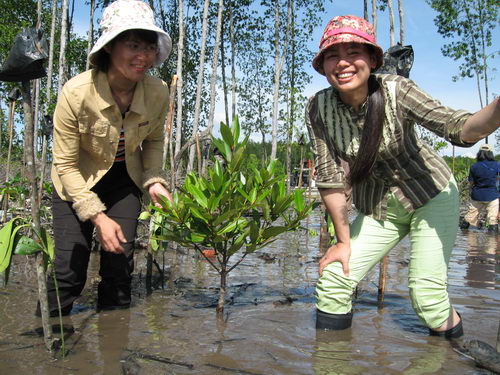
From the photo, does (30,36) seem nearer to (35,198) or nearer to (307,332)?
(35,198)

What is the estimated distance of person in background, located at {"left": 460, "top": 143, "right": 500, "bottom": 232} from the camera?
31.6ft

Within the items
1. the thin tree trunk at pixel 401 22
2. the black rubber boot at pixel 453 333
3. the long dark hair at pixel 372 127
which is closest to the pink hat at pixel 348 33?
the long dark hair at pixel 372 127

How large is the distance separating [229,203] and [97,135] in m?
0.86

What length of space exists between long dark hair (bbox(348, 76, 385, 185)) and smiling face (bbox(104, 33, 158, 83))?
120 cm

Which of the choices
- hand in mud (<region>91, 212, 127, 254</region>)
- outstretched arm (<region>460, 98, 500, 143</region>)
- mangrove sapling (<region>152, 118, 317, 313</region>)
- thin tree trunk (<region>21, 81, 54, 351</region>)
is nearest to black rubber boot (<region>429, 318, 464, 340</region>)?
mangrove sapling (<region>152, 118, 317, 313</region>)

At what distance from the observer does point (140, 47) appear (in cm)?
267

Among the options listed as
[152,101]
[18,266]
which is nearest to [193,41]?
[18,266]

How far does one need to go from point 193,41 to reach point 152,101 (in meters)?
21.2

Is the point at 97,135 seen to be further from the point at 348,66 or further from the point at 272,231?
the point at 348,66

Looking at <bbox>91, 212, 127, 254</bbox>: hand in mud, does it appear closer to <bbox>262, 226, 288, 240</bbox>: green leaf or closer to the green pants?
<bbox>262, 226, 288, 240</bbox>: green leaf

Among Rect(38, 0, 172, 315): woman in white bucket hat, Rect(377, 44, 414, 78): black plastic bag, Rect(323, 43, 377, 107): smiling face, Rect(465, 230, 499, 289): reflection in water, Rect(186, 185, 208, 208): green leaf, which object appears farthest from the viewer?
Rect(465, 230, 499, 289): reflection in water

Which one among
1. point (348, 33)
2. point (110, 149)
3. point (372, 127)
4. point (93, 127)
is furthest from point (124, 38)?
point (372, 127)

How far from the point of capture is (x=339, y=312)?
2859 mm

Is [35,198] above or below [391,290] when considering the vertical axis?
above
